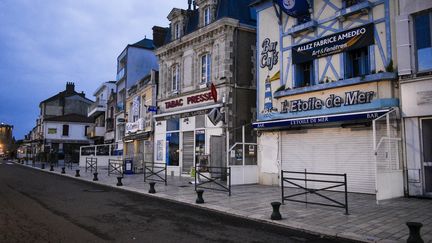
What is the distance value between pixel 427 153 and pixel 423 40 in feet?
11.5

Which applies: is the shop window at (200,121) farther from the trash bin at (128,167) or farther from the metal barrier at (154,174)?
the trash bin at (128,167)

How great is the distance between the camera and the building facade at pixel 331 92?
1151 centimetres

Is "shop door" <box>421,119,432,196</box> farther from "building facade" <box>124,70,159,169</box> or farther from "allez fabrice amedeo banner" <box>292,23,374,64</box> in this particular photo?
"building facade" <box>124,70,159,169</box>

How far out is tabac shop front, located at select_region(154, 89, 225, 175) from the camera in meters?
18.4

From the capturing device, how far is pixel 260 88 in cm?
1650

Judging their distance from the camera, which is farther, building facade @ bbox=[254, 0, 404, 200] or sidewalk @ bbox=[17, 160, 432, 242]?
building facade @ bbox=[254, 0, 404, 200]

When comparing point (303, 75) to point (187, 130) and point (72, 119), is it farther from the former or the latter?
point (72, 119)

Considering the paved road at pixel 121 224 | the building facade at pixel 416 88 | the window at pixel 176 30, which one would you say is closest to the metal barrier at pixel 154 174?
the paved road at pixel 121 224

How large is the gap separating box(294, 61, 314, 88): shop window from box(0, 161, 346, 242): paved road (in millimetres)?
7381

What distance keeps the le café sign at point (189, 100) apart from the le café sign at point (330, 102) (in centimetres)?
548

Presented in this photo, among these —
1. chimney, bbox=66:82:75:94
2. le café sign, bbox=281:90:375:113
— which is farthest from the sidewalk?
chimney, bbox=66:82:75:94

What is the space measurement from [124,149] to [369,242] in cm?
2787

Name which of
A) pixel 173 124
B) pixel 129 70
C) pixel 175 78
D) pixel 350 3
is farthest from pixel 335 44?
pixel 129 70

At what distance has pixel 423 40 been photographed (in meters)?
11.1
